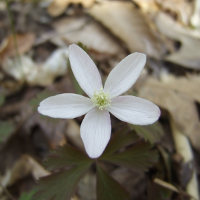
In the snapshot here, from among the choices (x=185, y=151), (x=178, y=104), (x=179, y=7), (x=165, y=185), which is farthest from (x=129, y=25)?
(x=165, y=185)

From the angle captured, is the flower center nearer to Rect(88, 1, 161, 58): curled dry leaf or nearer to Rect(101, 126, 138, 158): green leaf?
Answer: Rect(101, 126, 138, 158): green leaf

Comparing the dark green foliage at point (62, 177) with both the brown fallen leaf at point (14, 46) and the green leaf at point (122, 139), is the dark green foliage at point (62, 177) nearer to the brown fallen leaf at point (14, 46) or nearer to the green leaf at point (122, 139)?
the green leaf at point (122, 139)

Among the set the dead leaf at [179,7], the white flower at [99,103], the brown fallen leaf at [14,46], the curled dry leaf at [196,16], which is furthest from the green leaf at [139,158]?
the dead leaf at [179,7]

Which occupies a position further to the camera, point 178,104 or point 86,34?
point 86,34

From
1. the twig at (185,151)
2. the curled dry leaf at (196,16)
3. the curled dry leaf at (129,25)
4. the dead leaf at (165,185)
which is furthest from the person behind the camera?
the curled dry leaf at (196,16)

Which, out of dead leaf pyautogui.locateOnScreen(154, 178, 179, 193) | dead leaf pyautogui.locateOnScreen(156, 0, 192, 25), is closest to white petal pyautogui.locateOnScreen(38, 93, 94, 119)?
dead leaf pyautogui.locateOnScreen(154, 178, 179, 193)

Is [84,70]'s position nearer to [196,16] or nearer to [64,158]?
[64,158]
